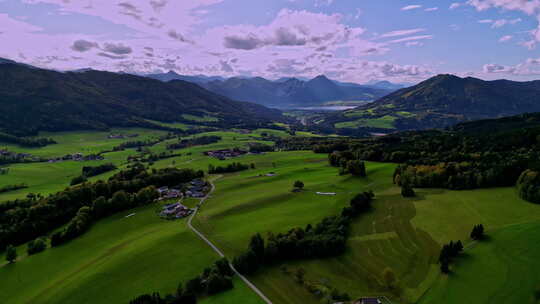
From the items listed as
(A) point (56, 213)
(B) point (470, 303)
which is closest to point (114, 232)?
(A) point (56, 213)

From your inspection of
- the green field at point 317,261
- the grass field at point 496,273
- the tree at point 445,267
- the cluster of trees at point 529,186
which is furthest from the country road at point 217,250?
the cluster of trees at point 529,186

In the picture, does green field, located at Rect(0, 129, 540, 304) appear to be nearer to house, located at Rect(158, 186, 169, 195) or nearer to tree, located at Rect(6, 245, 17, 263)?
tree, located at Rect(6, 245, 17, 263)

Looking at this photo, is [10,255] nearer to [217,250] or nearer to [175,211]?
[175,211]

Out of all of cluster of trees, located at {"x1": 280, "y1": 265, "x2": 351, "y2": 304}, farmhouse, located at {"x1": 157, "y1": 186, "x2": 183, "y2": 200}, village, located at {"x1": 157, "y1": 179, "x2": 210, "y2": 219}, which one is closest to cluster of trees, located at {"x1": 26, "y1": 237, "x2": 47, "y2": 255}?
village, located at {"x1": 157, "y1": 179, "x2": 210, "y2": 219}

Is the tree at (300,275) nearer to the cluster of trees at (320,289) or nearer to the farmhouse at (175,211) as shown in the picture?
the cluster of trees at (320,289)

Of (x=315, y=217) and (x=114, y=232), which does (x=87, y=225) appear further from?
(x=315, y=217)

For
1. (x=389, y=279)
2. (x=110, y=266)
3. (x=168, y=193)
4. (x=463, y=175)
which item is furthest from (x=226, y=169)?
(x=389, y=279)
